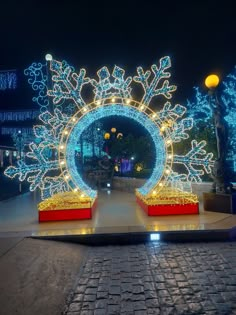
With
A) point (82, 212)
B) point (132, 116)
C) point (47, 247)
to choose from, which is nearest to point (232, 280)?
point (47, 247)

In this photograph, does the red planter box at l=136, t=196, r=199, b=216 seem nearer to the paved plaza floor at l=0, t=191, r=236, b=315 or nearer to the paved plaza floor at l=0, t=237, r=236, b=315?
the paved plaza floor at l=0, t=191, r=236, b=315

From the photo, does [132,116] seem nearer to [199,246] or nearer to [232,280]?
[199,246]

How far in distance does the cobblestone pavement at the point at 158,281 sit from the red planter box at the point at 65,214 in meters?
2.17

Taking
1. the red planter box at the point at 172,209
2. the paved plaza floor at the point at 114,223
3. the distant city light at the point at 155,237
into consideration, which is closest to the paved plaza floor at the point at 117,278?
the distant city light at the point at 155,237

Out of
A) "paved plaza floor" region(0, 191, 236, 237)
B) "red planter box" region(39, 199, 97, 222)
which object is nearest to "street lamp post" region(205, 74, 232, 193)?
"paved plaza floor" region(0, 191, 236, 237)

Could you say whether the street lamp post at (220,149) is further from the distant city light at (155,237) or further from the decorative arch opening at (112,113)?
the distant city light at (155,237)

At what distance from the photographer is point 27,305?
3385mm

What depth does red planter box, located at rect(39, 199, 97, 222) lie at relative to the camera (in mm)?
7473

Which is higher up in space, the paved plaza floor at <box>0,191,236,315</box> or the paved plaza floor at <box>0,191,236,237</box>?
the paved plaza floor at <box>0,191,236,237</box>

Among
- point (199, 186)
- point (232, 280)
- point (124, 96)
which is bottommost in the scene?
point (232, 280)

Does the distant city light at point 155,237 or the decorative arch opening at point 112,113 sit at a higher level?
the decorative arch opening at point 112,113

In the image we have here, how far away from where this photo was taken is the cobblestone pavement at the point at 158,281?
3340 millimetres

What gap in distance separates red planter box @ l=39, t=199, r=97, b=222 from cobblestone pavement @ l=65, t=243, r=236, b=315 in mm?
2172

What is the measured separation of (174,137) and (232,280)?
4.82 m
